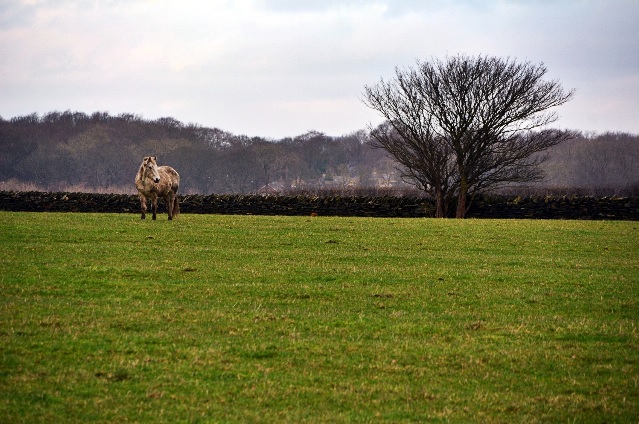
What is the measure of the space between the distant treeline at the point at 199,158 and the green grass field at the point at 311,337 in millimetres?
104846

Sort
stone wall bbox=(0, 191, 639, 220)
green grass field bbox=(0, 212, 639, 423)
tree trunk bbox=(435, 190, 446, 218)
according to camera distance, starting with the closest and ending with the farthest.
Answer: green grass field bbox=(0, 212, 639, 423)
stone wall bbox=(0, 191, 639, 220)
tree trunk bbox=(435, 190, 446, 218)

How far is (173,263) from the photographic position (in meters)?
15.4

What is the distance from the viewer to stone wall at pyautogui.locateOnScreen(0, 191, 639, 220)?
41.3 metres

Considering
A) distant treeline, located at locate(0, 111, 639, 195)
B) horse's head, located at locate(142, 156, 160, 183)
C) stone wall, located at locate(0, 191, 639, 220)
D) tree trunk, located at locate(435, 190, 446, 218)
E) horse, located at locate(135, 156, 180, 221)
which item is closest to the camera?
horse's head, located at locate(142, 156, 160, 183)

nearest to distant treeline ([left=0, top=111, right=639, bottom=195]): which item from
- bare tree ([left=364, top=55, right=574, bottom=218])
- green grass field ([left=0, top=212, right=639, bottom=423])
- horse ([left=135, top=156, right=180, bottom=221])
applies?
bare tree ([left=364, top=55, right=574, bottom=218])

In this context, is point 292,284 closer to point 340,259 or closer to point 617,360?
point 340,259

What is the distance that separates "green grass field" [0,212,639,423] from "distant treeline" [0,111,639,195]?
344 ft

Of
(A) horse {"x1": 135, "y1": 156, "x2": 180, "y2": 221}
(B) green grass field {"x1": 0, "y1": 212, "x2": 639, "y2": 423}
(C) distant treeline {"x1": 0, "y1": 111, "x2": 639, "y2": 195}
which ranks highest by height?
(C) distant treeline {"x1": 0, "y1": 111, "x2": 639, "y2": 195}

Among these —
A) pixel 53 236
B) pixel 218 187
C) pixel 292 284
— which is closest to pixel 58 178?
pixel 218 187

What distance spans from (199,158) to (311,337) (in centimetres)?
13883

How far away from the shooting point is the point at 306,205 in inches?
1710

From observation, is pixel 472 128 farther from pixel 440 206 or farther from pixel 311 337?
pixel 311 337

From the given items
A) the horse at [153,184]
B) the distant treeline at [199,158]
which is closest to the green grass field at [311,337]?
the horse at [153,184]

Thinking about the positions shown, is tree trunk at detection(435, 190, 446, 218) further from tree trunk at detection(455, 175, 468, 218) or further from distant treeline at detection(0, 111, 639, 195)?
distant treeline at detection(0, 111, 639, 195)
